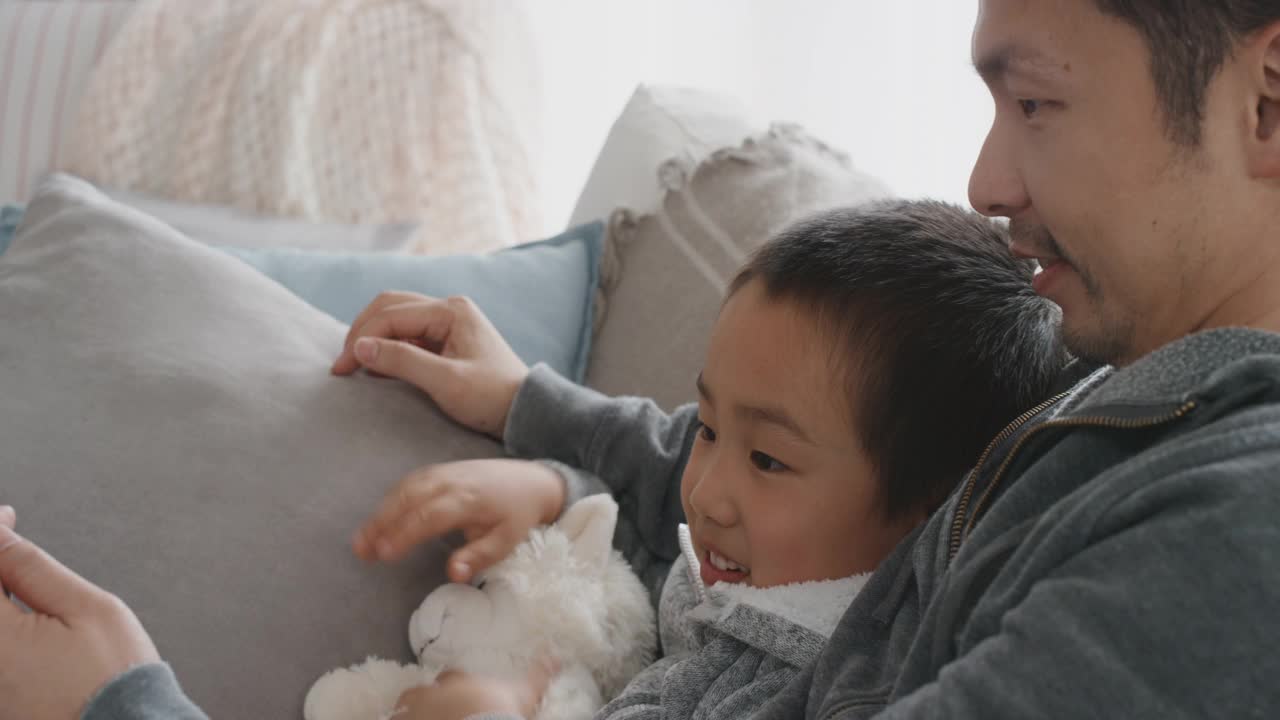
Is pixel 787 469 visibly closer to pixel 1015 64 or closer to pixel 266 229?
pixel 1015 64

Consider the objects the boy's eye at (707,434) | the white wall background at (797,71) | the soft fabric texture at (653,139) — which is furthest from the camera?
the white wall background at (797,71)

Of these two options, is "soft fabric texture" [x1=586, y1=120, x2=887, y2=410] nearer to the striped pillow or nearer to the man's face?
the man's face

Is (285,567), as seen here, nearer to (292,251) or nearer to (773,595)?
(773,595)

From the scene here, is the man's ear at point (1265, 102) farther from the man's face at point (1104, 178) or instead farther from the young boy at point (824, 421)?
the young boy at point (824, 421)

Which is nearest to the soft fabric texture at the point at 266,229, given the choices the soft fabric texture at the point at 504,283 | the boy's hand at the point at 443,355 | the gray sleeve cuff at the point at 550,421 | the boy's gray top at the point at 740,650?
the soft fabric texture at the point at 504,283

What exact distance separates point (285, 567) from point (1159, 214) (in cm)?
70

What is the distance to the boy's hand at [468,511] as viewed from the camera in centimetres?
96

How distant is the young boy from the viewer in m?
0.91

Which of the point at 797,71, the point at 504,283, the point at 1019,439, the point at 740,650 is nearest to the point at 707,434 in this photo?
the point at 740,650

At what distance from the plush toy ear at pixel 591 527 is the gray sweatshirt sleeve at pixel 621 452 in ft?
0.26

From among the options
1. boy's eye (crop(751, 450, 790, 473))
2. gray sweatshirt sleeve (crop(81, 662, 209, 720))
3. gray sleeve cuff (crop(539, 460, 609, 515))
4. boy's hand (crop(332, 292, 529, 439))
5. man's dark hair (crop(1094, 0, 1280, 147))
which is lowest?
gray sleeve cuff (crop(539, 460, 609, 515))

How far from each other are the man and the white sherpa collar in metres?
0.06

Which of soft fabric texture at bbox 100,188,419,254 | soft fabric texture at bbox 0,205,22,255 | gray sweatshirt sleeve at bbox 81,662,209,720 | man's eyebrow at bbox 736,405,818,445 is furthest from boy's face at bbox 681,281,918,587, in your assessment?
soft fabric texture at bbox 100,188,419,254

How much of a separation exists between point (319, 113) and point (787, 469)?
134cm
